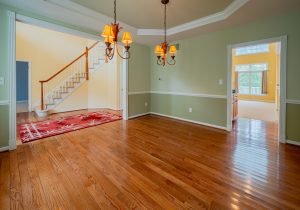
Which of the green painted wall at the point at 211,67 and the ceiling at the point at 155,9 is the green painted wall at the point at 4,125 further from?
the green painted wall at the point at 211,67

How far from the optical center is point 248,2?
283cm

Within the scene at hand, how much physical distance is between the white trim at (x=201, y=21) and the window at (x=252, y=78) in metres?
8.58

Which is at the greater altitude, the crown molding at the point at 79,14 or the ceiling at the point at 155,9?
the ceiling at the point at 155,9

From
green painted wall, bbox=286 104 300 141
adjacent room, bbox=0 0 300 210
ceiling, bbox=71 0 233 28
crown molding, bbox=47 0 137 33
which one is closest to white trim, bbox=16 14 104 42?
adjacent room, bbox=0 0 300 210

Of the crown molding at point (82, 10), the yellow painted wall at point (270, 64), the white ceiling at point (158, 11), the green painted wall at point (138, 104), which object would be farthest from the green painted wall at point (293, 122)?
the yellow painted wall at point (270, 64)

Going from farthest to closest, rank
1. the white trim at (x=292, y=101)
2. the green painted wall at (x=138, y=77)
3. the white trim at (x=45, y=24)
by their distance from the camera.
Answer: the green painted wall at (x=138, y=77) → the white trim at (x=292, y=101) → the white trim at (x=45, y=24)

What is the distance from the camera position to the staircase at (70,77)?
266 inches

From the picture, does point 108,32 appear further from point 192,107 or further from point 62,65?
point 62,65

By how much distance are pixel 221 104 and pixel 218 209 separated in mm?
3281

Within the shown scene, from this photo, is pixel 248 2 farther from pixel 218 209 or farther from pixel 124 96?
pixel 124 96

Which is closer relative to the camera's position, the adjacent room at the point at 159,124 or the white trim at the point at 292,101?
the adjacent room at the point at 159,124

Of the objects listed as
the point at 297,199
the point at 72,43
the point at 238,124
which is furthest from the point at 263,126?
the point at 72,43

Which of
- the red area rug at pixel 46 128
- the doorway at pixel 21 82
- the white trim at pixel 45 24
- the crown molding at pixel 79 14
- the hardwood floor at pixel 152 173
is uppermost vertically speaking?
the crown molding at pixel 79 14

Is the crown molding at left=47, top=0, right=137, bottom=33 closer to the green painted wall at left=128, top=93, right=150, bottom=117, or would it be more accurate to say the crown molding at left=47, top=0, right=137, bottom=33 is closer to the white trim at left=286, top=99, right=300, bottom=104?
the green painted wall at left=128, top=93, right=150, bottom=117
